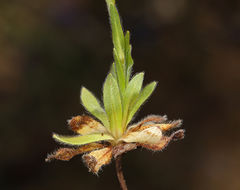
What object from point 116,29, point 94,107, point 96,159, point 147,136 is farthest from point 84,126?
Answer: point 116,29

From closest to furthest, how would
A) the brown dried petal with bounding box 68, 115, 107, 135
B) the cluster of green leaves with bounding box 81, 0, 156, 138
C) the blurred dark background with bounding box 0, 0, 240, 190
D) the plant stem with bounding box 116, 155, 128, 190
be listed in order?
the plant stem with bounding box 116, 155, 128, 190
the cluster of green leaves with bounding box 81, 0, 156, 138
the brown dried petal with bounding box 68, 115, 107, 135
the blurred dark background with bounding box 0, 0, 240, 190

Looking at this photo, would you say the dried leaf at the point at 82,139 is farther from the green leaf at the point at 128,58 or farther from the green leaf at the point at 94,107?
the green leaf at the point at 128,58

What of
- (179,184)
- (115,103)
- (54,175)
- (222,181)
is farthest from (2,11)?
(115,103)

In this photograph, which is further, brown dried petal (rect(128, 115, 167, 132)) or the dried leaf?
brown dried petal (rect(128, 115, 167, 132))

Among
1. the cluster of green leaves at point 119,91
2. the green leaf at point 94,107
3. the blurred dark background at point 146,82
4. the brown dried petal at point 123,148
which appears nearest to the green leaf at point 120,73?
A: the cluster of green leaves at point 119,91

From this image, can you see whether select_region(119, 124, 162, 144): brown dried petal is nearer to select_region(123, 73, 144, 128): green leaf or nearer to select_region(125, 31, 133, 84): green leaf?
select_region(123, 73, 144, 128): green leaf

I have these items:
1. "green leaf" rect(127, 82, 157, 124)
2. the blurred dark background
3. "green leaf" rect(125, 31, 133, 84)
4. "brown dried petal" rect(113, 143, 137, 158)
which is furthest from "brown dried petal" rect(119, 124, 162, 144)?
the blurred dark background

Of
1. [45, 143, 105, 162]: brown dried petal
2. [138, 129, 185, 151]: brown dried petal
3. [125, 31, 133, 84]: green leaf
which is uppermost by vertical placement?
[125, 31, 133, 84]: green leaf
